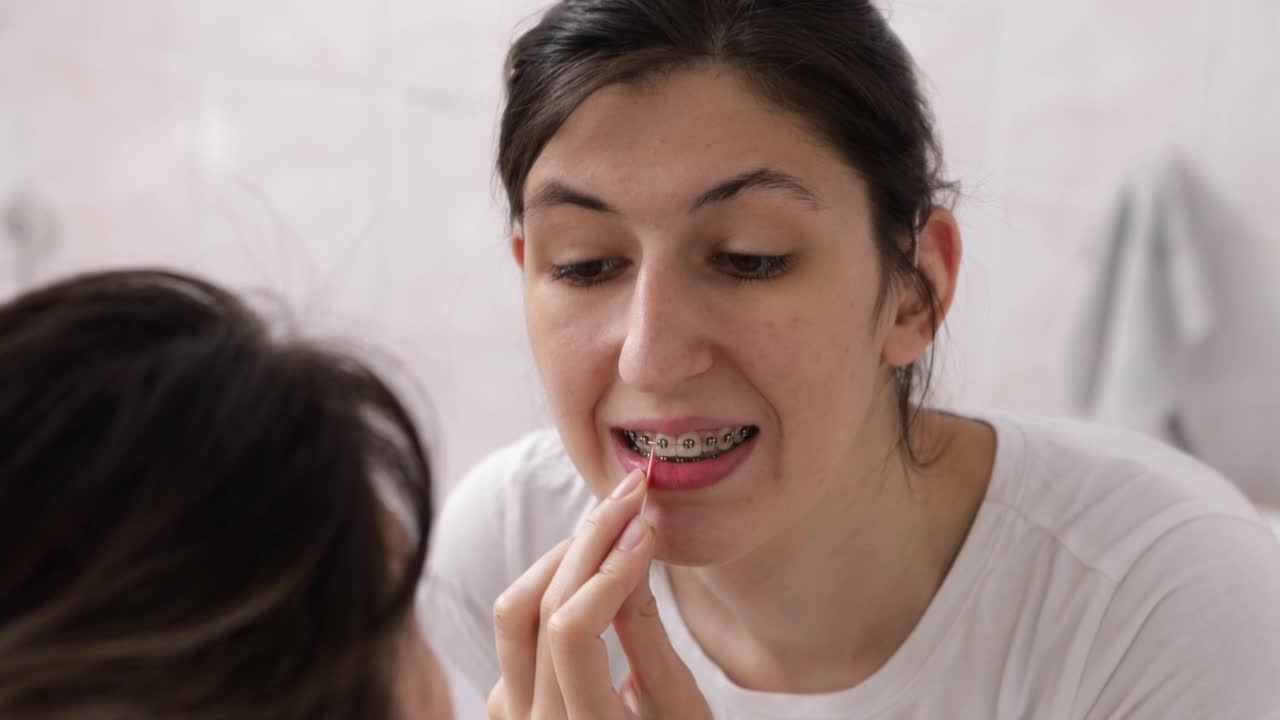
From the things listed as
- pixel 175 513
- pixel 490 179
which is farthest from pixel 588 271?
pixel 490 179

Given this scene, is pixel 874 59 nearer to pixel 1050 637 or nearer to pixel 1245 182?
pixel 1050 637

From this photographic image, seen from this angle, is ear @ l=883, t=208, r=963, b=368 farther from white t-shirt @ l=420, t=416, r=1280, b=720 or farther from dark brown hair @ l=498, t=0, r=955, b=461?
white t-shirt @ l=420, t=416, r=1280, b=720

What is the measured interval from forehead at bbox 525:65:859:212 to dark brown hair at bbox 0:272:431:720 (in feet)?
1.07

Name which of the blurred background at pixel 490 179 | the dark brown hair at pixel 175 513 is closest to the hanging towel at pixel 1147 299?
the blurred background at pixel 490 179

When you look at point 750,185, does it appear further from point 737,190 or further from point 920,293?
point 920,293

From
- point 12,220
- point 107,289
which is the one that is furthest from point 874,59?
point 12,220

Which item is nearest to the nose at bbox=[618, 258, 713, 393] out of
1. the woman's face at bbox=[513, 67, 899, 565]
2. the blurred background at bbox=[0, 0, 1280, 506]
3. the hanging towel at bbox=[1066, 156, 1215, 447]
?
the woman's face at bbox=[513, 67, 899, 565]

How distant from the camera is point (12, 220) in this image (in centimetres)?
176

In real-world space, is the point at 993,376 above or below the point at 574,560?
below

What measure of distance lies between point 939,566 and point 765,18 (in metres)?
0.49

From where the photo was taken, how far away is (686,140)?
0.77m

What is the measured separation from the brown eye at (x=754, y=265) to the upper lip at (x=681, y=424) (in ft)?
0.36

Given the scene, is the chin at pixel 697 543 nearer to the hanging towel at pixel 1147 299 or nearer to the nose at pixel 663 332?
the nose at pixel 663 332

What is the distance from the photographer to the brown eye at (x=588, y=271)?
0.83 m
